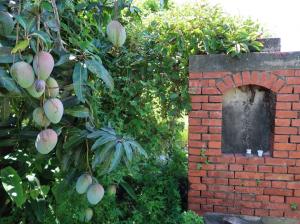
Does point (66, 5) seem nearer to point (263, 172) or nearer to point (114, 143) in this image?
point (114, 143)

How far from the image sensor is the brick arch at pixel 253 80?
2951mm

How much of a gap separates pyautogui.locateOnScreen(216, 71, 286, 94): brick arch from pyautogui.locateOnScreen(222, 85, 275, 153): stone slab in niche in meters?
0.15

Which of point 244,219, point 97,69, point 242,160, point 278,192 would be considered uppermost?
point 97,69

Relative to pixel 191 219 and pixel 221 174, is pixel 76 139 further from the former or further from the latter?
pixel 221 174

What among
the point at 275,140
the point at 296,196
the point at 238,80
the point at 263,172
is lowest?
the point at 296,196

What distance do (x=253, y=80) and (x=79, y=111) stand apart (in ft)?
5.61

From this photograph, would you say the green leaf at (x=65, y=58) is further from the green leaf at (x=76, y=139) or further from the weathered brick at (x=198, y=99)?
the weathered brick at (x=198, y=99)

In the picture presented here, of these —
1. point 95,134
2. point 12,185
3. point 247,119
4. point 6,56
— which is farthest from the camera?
point 247,119

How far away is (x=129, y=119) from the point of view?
3242 mm

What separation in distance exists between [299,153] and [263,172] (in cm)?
34

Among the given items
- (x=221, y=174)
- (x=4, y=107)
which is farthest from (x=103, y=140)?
(x=221, y=174)

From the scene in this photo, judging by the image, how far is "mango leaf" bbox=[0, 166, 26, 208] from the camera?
→ 6.34 ft

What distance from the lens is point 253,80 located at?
3.00 metres

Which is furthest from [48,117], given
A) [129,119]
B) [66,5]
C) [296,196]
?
[296,196]
